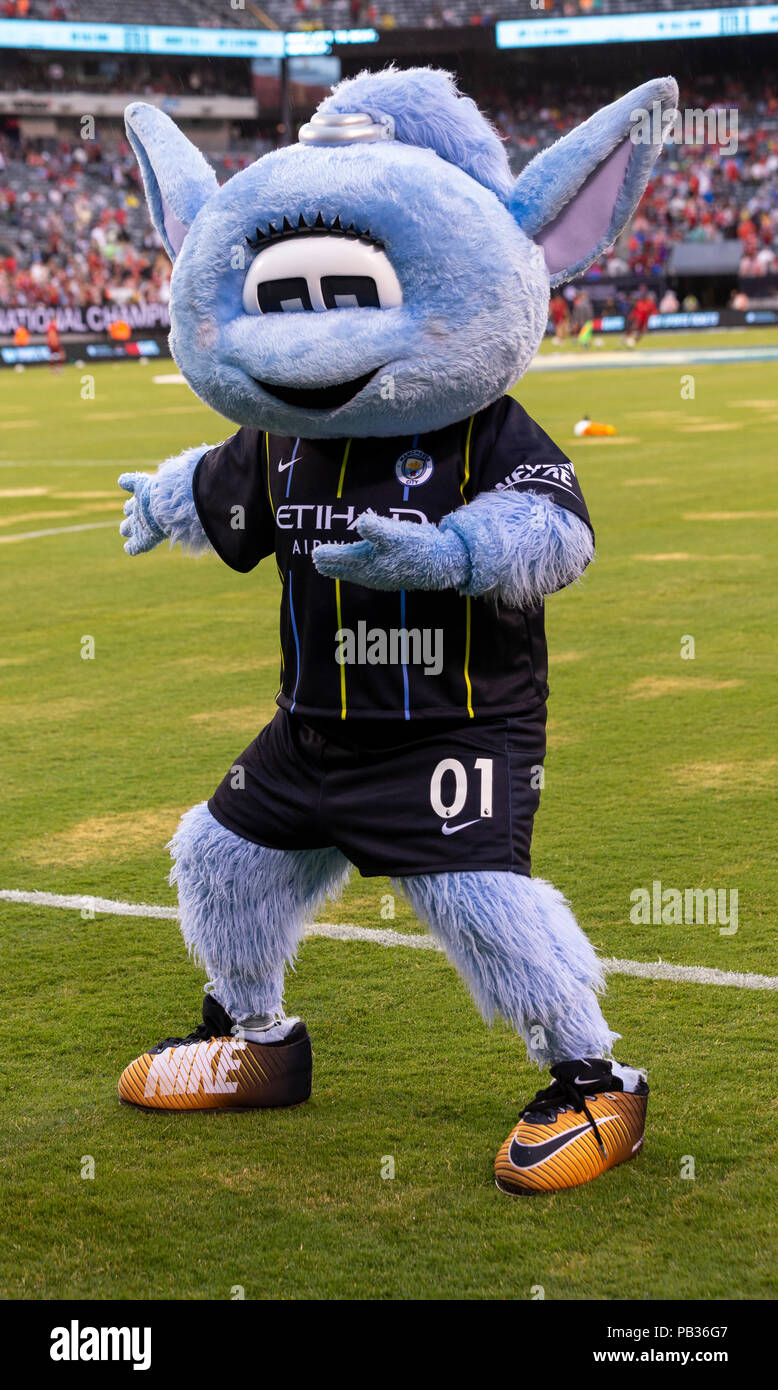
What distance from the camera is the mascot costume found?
2.71 m

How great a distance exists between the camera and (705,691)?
6406mm

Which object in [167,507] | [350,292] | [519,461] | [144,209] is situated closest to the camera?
[350,292]

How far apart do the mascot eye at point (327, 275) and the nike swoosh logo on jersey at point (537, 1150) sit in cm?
147

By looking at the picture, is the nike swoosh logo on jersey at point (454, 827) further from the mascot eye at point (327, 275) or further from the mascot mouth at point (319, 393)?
the mascot eye at point (327, 275)

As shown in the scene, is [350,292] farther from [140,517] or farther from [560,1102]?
[560,1102]

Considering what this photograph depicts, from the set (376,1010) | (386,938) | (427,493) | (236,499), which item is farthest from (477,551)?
(386,938)

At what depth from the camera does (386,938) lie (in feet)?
13.3

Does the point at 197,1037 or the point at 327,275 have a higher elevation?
the point at 327,275

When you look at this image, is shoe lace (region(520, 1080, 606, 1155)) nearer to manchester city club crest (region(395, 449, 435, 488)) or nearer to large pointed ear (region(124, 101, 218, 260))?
manchester city club crest (region(395, 449, 435, 488))

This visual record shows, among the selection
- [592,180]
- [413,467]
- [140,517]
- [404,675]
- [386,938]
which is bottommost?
[386,938]

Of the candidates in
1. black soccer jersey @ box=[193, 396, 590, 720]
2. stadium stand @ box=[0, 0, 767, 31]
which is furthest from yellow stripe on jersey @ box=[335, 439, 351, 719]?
stadium stand @ box=[0, 0, 767, 31]

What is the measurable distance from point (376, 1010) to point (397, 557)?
1358mm

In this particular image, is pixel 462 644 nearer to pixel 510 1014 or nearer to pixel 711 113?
pixel 510 1014

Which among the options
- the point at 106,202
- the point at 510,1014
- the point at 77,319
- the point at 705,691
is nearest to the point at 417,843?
the point at 510,1014
